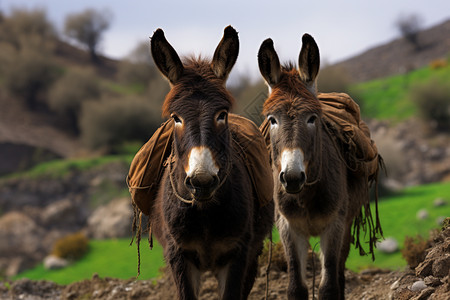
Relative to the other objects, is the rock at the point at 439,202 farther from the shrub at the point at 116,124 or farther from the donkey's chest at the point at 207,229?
the shrub at the point at 116,124

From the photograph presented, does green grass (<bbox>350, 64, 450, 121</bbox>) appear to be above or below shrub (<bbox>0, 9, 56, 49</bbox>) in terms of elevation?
below

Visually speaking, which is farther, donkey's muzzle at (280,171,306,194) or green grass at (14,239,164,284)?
green grass at (14,239,164,284)

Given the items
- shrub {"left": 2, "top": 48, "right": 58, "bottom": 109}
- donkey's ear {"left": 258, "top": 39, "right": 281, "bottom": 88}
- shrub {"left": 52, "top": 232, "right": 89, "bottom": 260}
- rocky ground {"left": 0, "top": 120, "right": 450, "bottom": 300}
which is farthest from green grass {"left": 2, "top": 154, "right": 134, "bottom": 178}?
donkey's ear {"left": 258, "top": 39, "right": 281, "bottom": 88}

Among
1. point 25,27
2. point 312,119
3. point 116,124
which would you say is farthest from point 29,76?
point 312,119

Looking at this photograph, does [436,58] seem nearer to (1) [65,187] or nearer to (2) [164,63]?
(1) [65,187]

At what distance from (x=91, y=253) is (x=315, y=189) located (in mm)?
17709

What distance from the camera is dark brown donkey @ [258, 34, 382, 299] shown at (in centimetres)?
487

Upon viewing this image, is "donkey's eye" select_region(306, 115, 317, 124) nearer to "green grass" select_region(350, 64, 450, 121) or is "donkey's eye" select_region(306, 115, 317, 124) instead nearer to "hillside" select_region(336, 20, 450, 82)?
"green grass" select_region(350, 64, 450, 121)

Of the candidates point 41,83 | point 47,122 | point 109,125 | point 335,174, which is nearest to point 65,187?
point 109,125

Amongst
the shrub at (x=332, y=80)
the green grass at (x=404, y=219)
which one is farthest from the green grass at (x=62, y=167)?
the shrub at (x=332, y=80)

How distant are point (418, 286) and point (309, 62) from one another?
257cm

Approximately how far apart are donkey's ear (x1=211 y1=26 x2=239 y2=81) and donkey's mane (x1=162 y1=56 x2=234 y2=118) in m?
0.06

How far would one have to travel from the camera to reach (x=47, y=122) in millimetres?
39375

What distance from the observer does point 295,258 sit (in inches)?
209
